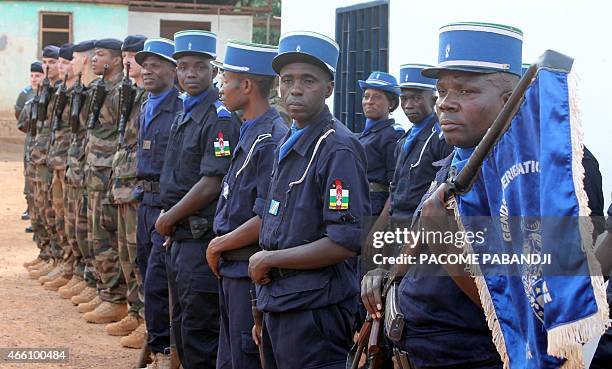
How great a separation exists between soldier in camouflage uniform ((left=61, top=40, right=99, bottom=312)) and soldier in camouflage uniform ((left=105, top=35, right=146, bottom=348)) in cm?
124

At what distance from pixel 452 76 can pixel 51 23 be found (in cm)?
2791

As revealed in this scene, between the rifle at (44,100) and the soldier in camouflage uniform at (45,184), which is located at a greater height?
the rifle at (44,100)

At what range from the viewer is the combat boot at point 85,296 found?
952 centimetres

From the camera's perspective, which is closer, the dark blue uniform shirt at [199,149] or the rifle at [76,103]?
the dark blue uniform shirt at [199,149]

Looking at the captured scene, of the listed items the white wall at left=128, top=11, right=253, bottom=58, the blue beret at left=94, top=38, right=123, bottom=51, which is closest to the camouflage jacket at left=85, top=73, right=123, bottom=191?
the blue beret at left=94, top=38, right=123, bottom=51

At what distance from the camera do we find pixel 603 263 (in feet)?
12.5

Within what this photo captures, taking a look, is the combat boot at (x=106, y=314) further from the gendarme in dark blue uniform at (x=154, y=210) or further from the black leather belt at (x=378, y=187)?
the black leather belt at (x=378, y=187)

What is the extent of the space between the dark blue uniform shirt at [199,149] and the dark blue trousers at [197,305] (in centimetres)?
22

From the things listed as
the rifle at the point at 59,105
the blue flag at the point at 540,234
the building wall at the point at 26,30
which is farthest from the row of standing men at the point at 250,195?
the building wall at the point at 26,30

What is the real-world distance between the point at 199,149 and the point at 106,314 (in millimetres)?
3487

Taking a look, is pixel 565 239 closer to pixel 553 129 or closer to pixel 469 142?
pixel 553 129

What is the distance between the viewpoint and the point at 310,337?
416cm

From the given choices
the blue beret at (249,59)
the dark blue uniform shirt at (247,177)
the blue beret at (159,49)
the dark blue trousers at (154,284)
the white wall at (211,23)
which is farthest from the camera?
the white wall at (211,23)

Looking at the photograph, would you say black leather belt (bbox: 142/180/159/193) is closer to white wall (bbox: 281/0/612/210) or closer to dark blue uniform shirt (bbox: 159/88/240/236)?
dark blue uniform shirt (bbox: 159/88/240/236)
